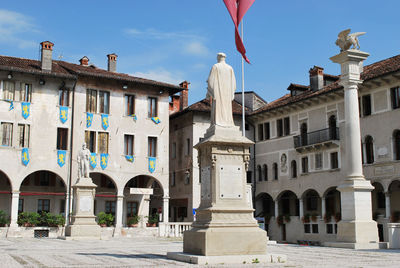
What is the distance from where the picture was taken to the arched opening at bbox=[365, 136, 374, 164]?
34.4 metres

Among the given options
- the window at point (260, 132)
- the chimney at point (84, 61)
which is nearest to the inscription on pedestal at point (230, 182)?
the window at point (260, 132)

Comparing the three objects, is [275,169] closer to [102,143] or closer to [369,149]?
[369,149]

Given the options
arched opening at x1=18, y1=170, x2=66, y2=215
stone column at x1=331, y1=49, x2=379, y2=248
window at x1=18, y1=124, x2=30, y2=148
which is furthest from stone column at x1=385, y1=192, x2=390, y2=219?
window at x1=18, y1=124, x2=30, y2=148

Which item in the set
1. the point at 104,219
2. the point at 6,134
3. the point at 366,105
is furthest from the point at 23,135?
the point at 366,105

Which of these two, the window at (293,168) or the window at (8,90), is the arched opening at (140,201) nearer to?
the window at (293,168)

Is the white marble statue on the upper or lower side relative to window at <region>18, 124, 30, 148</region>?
lower

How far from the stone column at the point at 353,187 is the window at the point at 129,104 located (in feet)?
71.5

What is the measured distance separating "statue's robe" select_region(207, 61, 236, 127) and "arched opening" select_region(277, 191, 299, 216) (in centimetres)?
3054

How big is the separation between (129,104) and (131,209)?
824cm

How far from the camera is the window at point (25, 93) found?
3653 centimetres

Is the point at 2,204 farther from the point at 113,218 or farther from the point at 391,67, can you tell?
the point at 391,67

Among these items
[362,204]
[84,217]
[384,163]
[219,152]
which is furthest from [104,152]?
[219,152]

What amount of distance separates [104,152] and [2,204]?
7.90 m

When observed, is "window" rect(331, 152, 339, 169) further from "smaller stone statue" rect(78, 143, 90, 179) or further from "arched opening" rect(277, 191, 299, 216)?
"smaller stone statue" rect(78, 143, 90, 179)
